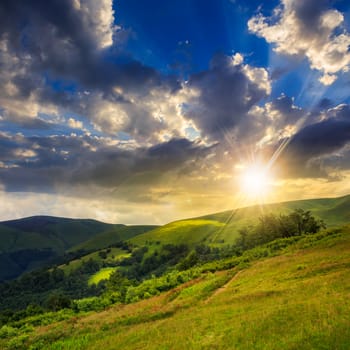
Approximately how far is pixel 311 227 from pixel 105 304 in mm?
85231

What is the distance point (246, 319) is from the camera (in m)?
18.6

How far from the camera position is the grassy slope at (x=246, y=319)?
14.5 m

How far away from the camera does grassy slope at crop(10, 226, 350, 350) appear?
1450cm

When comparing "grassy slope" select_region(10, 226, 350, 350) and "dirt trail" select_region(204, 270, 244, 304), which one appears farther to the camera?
"dirt trail" select_region(204, 270, 244, 304)

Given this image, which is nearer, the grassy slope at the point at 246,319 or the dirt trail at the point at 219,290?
the grassy slope at the point at 246,319

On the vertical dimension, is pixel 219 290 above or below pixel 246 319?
below

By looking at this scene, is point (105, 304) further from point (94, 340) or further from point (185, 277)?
point (94, 340)

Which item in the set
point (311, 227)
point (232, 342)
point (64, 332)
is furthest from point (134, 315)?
point (311, 227)

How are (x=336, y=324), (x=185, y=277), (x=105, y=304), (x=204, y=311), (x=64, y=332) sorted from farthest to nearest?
1. (x=185, y=277)
2. (x=105, y=304)
3. (x=64, y=332)
4. (x=204, y=311)
5. (x=336, y=324)

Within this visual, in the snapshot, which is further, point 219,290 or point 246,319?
point 219,290

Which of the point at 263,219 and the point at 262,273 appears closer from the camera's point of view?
the point at 262,273

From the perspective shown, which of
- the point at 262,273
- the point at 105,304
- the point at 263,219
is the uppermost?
the point at 263,219

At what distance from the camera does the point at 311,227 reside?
331 feet

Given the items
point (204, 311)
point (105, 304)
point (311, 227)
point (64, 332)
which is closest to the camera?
point (204, 311)
